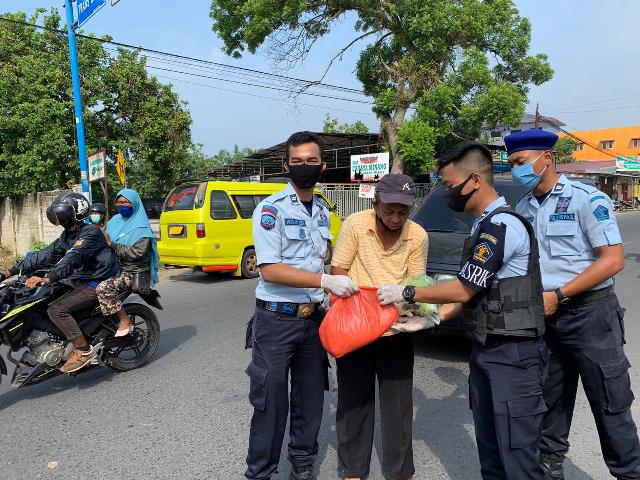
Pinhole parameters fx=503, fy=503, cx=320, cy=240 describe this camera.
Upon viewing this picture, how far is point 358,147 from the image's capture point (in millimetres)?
23641

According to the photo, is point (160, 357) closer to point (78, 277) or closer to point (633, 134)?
point (78, 277)

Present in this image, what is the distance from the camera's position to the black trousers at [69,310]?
416 cm

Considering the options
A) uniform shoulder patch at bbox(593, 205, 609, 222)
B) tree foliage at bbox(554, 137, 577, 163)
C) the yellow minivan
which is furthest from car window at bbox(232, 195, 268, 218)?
tree foliage at bbox(554, 137, 577, 163)

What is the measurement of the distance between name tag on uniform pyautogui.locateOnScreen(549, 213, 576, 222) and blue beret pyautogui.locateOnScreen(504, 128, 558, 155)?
35 centimetres

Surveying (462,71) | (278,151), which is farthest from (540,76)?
(278,151)

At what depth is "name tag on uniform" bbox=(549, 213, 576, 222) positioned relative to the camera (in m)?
2.59

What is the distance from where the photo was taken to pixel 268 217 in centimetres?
250

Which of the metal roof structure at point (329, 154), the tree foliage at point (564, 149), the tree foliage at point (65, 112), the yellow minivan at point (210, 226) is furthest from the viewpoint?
the tree foliage at point (564, 149)

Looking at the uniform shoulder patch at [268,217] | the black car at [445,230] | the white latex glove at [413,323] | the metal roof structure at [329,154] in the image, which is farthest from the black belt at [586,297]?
the metal roof structure at [329,154]

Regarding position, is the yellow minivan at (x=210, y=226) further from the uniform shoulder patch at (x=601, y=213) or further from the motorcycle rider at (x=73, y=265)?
the uniform shoulder patch at (x=601, y=213)

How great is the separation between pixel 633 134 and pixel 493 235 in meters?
72.2

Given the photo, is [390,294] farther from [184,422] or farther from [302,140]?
[184,422]

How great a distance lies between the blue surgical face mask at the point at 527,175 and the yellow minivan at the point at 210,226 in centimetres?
704

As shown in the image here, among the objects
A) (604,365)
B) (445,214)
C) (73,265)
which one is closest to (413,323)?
(604,365)
